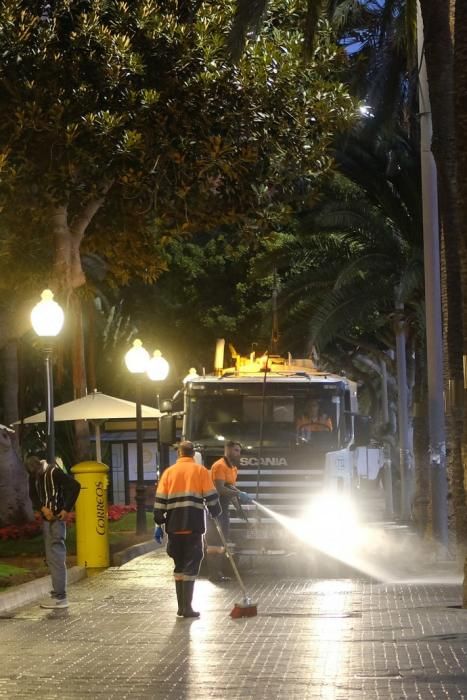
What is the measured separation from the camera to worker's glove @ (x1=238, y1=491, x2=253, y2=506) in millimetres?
19933

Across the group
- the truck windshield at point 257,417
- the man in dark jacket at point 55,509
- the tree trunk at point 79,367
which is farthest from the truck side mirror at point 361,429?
the man in dark jacket at point 55,509

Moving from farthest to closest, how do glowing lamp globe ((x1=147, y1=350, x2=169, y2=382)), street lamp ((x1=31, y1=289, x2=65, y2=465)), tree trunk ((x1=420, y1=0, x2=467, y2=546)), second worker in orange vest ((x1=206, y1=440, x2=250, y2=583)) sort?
1. glowing lamp globe ((x1=147, y1=350, x2=169, y2=382))
2. tree trunk ((x1=420, y1=0, x2=467, y2=546))
3. second worker in orange vest ((x1=206, y1=440, x2=250, y2=583))
4. street lamp ((x1=31, y1=289, x2=65, y2=465))

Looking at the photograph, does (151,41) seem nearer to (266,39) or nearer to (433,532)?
(266,39)

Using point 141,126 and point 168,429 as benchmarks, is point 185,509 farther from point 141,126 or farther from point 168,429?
point 141,126

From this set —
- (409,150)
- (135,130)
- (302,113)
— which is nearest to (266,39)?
(302,113)

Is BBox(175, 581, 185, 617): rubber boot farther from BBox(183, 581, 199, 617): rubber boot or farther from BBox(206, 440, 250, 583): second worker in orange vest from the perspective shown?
BBox(206, 440, 250, 583): second worker in orange vest

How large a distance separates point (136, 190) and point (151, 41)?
7.29 ft

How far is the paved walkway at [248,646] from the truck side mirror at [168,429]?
3.61 m

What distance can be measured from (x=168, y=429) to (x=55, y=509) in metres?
5.51

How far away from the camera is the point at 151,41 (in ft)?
74.5

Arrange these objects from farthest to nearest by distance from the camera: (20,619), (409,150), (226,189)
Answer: (409,150), (226,189), (20,619)

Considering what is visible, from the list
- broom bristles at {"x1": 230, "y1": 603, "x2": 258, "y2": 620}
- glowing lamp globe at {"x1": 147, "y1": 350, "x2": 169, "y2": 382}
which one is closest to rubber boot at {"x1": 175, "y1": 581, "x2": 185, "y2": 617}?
broom bristles at {"x1": 230, "y1": 603, "x2": 258, "y2": 620}

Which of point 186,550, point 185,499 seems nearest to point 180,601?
point 186,550

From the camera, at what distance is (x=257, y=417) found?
22312mm
